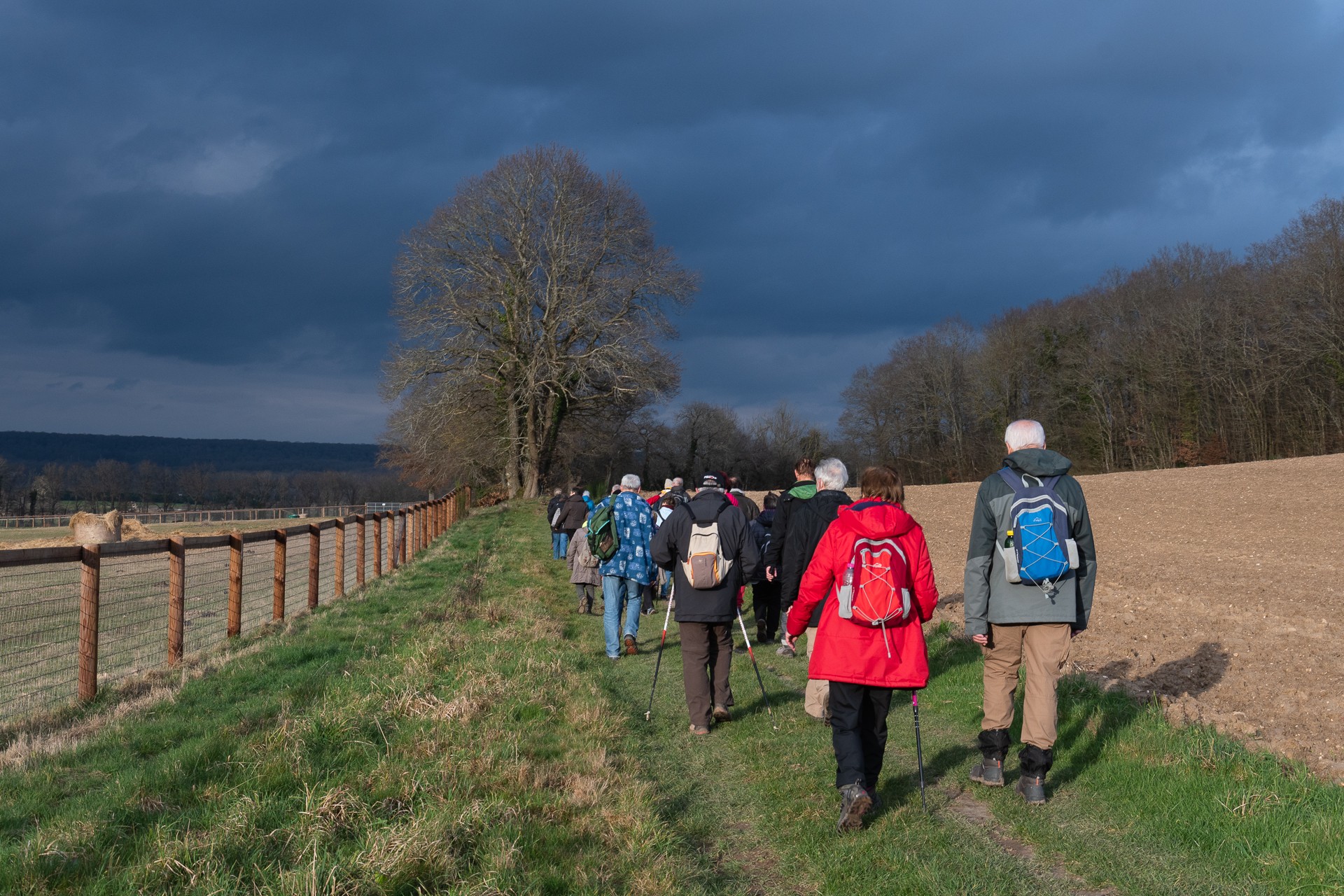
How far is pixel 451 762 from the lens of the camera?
5.16 m

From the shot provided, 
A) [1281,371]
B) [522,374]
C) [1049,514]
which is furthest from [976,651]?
[1281,371]

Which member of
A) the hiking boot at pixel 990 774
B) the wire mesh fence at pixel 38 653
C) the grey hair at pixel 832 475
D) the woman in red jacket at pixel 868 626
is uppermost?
the grey hair at pixel 832 475

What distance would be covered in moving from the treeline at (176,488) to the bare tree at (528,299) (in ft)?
244

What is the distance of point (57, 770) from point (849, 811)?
13.8ft

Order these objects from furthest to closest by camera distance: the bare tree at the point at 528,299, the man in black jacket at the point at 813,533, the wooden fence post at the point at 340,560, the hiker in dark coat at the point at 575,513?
the bare tree at the point at 528,299, the hiker in dark coat at the point at 575,513, the wooden fence post at the point at 340,560, the man in black jacket at the point at 813,533

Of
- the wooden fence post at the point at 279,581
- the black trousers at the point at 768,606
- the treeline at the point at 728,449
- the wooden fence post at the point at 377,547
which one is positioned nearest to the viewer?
the black trousers at the point at 768,606

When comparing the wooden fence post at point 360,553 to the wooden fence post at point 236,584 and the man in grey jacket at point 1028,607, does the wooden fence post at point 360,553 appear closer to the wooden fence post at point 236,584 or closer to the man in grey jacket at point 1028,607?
the wooden fence post at point 236,584

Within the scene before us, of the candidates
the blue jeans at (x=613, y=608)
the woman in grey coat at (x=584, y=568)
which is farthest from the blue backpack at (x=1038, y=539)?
the woman in grey coat at (x=584, y=568)

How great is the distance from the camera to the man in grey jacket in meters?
5.08

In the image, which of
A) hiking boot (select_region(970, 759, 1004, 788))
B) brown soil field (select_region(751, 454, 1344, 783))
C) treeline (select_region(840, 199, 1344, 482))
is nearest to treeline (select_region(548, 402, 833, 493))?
treeline (select_region(840, 199, 1344, 482))

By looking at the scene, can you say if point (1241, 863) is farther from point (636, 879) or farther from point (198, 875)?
point (198, 875)

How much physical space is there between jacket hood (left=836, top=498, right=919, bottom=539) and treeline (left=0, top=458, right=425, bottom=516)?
368 ft

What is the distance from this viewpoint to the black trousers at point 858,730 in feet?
15.9

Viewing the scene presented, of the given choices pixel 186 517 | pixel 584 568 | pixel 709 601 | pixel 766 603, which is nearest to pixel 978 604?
pixel 709 601
